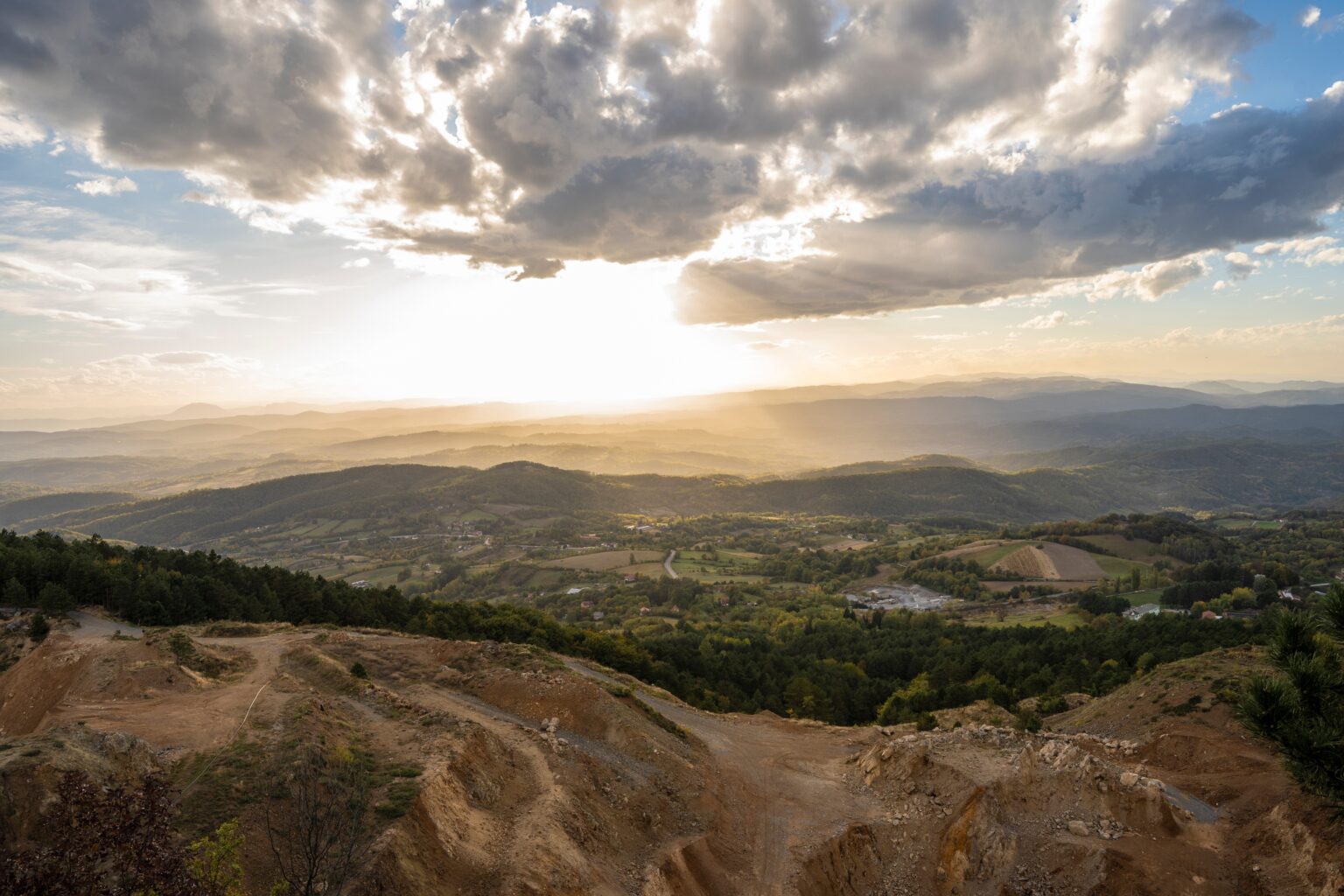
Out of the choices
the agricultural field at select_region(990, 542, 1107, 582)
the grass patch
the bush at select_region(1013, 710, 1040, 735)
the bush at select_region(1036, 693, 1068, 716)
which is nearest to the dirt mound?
the grass patch

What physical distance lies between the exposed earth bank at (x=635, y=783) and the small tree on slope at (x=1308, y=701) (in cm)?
467

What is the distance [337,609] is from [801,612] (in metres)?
84.0

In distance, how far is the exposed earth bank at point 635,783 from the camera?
21828 millimetres

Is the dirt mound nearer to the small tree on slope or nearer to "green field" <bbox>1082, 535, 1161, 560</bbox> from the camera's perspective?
the small tree on slope

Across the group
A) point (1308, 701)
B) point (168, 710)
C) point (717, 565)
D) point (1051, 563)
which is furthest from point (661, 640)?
point (1051, 563)

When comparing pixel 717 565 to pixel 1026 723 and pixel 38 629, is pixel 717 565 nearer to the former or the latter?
pixel 1026 723

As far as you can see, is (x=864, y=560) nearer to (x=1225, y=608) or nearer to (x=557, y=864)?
(x=1225, y=608)

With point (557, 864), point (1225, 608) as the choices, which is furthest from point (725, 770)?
point (1225, 608)

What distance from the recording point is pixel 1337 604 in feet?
60.3

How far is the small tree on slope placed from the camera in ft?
61.6

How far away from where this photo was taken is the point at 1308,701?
63.7 feet

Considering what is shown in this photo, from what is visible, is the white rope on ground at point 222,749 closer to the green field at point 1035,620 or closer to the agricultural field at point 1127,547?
the green field at point 1035,620

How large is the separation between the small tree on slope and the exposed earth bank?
15.3ft

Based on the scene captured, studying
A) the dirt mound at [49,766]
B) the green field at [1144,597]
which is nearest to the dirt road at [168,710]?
the dirt mound at [49,766]
